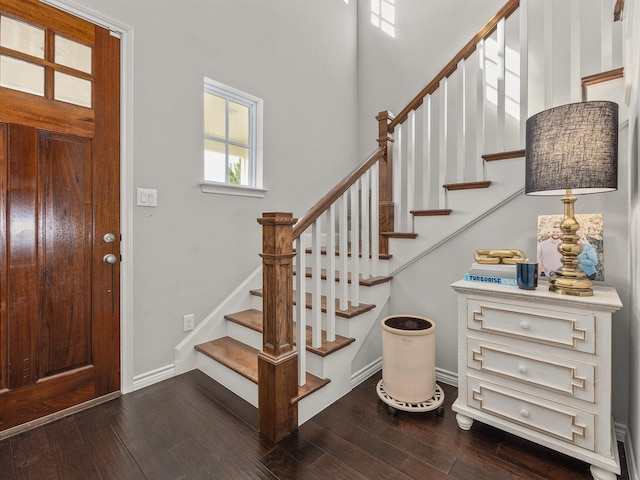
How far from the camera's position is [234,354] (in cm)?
216

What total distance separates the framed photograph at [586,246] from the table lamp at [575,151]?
26cm

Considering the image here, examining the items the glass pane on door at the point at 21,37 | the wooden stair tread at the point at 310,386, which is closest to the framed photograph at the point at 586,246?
the wooden stair tread at the point at 310,386

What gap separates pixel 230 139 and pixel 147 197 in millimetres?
897

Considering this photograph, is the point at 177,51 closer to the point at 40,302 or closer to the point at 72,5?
the point at 72,5

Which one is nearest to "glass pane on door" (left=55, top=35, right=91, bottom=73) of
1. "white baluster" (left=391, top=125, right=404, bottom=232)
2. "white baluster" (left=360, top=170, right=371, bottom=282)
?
"white baluster" (left=360, top=170, right=371, bottom=282)

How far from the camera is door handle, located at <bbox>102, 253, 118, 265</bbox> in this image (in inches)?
74.8

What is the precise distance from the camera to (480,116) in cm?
203

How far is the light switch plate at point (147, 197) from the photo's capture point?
201 centimetres

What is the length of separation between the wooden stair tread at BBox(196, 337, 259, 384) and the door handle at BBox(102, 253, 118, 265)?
817 mm

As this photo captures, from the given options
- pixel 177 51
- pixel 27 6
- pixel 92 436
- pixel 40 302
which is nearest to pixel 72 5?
pixel 27 6

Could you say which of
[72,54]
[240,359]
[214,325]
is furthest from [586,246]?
[72,54]

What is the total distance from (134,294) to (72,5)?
168cm

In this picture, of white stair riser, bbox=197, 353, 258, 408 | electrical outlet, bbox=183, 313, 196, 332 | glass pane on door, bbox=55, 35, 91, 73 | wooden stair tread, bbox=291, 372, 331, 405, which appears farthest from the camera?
electrical outlet, bbox=183, 313, 196, 332

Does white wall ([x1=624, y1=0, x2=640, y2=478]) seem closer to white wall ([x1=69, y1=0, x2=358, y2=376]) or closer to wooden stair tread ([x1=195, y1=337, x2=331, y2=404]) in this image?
wooden stair tread ([x1=195, y1=337, x2=331, y2=404])
